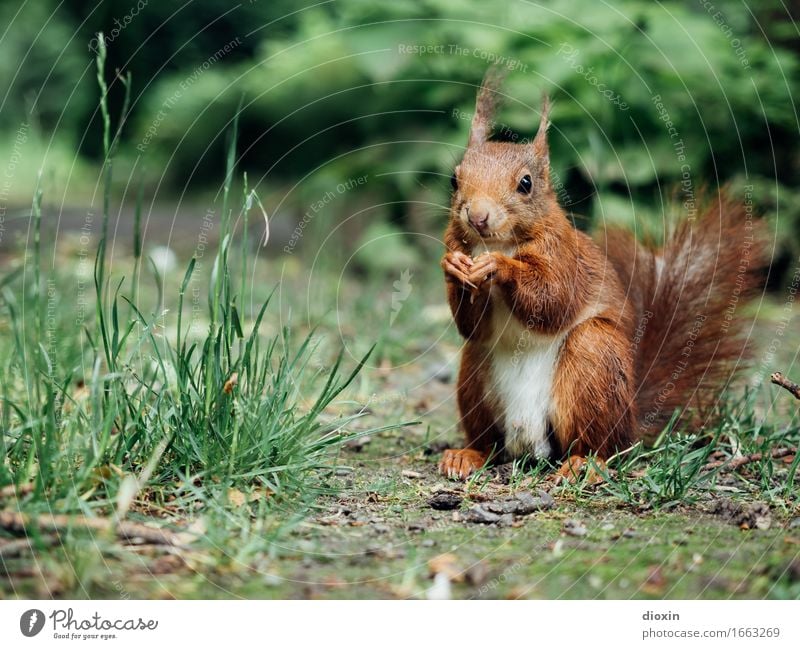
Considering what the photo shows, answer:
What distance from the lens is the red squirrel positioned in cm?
246

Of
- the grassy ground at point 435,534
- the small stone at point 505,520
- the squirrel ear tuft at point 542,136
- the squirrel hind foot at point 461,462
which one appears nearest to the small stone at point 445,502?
the grassy ground at point 435,534

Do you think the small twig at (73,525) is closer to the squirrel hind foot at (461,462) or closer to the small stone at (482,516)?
the small stone at (482,516)

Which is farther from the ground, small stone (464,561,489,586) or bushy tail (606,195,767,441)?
bushy tail (606,195,767,441)

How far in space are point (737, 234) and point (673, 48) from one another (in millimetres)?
2359

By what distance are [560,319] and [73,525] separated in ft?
4.41

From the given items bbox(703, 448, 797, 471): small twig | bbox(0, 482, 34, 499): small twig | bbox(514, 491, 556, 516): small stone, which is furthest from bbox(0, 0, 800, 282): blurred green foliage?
bbox(0, 482, 34, 499): small twig

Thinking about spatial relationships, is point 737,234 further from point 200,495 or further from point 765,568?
point 200,495

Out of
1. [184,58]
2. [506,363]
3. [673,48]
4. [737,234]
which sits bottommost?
[506,363]

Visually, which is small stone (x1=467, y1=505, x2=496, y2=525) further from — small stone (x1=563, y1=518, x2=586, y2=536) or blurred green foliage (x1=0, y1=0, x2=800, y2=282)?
blurred green foliage (x1=0, y1=0, x2=800, y2=282)

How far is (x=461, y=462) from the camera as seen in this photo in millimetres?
2545

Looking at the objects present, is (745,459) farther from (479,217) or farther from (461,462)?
(479,217)

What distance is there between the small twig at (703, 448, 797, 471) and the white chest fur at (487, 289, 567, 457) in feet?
1.47

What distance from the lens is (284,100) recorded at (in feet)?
21.4

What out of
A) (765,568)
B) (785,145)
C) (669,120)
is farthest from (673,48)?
(765,568)
